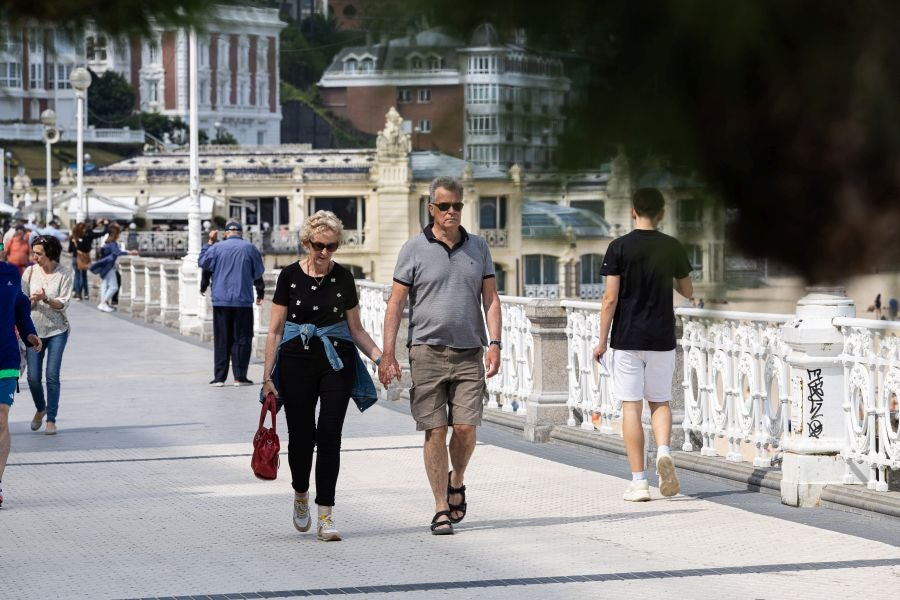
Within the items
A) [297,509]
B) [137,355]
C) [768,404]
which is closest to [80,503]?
[297,509]

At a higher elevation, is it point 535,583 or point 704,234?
point 704,234

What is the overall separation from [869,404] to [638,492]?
4.84 feet

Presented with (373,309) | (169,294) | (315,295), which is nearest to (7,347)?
(315,295)

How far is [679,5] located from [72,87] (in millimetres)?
1293

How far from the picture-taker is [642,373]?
31.4 feet

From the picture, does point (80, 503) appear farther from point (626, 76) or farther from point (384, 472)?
point (626, 76)

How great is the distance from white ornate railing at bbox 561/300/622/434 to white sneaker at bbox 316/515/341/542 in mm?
4089

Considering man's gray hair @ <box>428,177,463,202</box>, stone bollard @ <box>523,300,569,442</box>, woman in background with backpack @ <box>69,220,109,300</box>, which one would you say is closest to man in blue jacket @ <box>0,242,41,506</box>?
stone bollard @ <box>523,300,569,442</box>

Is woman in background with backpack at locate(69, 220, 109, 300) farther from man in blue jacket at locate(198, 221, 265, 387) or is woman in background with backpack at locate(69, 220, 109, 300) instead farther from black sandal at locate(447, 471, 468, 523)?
black sandal at locate(447, 471, 468, 523)

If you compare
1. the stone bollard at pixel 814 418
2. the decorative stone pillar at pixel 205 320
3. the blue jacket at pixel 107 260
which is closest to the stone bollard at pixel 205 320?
the decorative stone pillar at pixel 205 320

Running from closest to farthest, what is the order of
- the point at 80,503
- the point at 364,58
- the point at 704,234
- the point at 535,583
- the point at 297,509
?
the point at 364,58 → the point at 704,234 → the point at 535,583 → the point at 297,509 → the point at 80,503

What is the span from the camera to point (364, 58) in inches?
75.2

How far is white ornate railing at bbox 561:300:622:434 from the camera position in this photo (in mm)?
12273

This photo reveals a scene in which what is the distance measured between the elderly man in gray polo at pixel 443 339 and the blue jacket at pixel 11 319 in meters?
2.57
